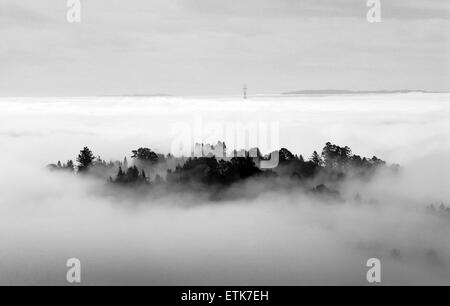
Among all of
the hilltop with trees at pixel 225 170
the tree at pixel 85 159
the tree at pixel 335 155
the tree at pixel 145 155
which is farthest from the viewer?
the hilltop with trees at pixel 225 170

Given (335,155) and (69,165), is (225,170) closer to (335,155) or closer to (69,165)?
(335,155)

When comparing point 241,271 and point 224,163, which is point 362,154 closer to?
point 224,163

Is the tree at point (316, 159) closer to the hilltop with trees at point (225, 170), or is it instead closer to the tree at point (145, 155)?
the hilltop with trees at point (225, 170)

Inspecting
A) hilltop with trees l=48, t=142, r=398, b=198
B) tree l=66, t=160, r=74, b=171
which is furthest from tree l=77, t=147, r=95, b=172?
tree l=66, t=160, r=74, b=171

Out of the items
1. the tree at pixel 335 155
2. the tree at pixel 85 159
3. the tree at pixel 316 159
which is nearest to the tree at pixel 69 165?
the tree at pixel 85 159

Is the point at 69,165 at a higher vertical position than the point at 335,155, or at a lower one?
lower

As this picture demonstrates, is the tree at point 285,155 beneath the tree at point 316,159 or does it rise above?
beneath

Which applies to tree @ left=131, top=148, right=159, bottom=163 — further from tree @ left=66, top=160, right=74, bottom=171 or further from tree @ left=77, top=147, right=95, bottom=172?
tree @ left=66, top=160, right=74, bottom=171

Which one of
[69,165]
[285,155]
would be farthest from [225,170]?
[69,165]

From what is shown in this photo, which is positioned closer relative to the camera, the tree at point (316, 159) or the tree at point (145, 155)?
the tree at point (145, 155)
